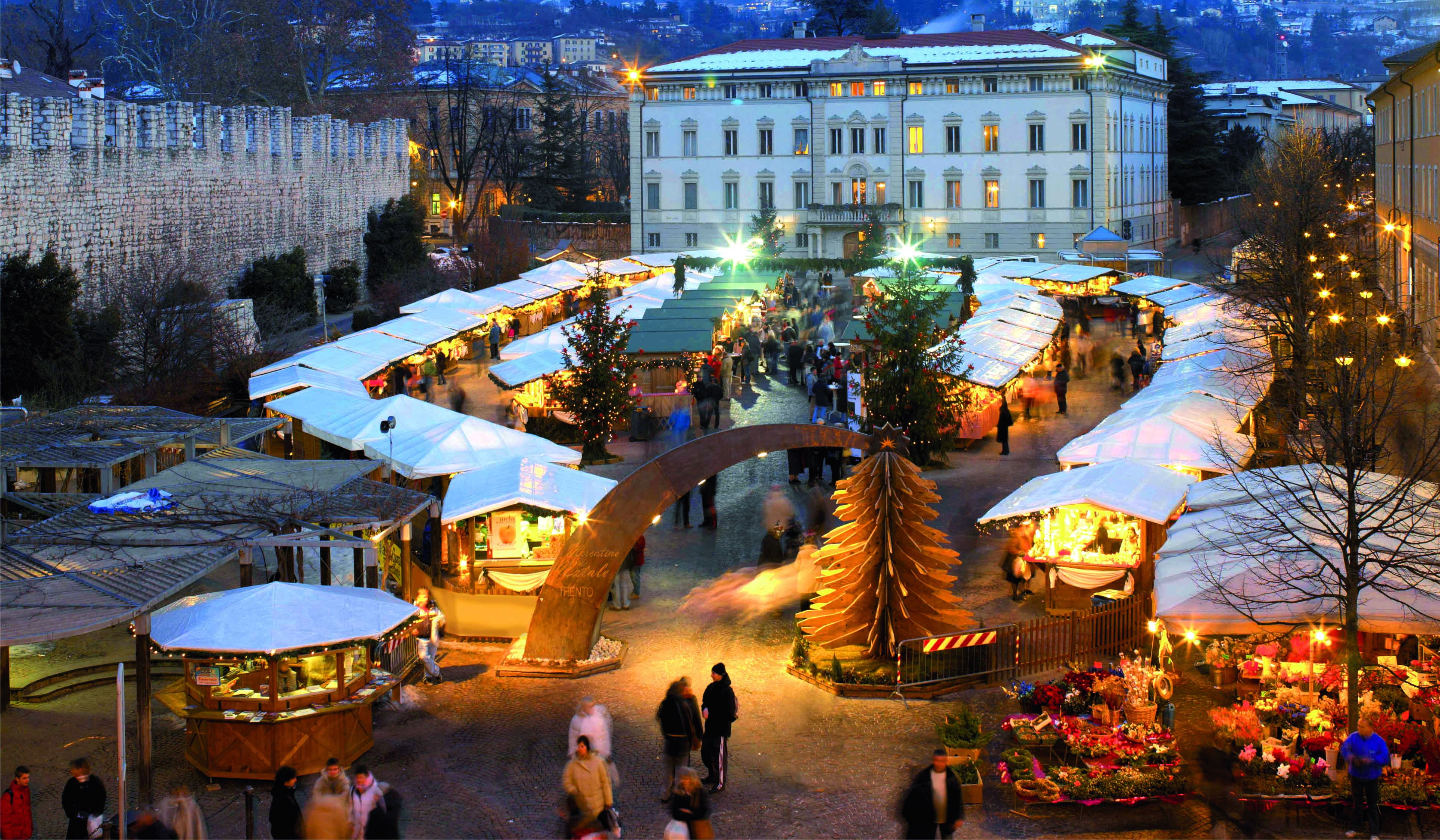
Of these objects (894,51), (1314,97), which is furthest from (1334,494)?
(1314,97)

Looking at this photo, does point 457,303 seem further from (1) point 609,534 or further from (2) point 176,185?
(1) point 609,534

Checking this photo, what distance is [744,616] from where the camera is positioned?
1516 cm

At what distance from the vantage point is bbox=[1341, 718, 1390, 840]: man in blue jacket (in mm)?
9609

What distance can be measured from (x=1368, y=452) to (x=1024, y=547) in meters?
3.65

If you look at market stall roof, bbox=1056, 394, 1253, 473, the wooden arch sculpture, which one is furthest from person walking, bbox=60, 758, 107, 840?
market stall roof, bbox=1056, 394, 1253, 473

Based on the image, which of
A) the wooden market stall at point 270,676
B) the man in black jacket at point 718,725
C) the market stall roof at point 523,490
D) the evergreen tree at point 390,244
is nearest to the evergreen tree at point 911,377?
the market stall roof at point 523,490

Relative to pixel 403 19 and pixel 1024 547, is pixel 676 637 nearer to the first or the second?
pixel 1024 547

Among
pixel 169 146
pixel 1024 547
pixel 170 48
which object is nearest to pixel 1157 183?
pixel 170 48

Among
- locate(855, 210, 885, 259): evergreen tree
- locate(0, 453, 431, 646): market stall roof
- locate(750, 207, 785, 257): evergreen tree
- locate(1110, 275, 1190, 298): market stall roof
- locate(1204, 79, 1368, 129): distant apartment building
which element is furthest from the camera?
locate(1204, 79, 1368, 129): distant apartment building

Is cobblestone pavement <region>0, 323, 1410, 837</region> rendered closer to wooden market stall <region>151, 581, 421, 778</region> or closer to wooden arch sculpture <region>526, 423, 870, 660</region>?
wooden market stall <region>151, 581, 421, 778</region>

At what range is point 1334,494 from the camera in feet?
37.2

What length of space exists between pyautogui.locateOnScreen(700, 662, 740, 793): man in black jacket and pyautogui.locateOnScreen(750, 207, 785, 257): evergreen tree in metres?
49.3

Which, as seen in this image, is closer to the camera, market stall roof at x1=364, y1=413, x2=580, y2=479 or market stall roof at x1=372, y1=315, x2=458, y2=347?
market stall roof at x1=364, y1=413, x2=580, y2=479

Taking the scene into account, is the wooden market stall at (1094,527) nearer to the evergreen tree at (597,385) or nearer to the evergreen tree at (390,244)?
the evergreen tree at (597,385)
